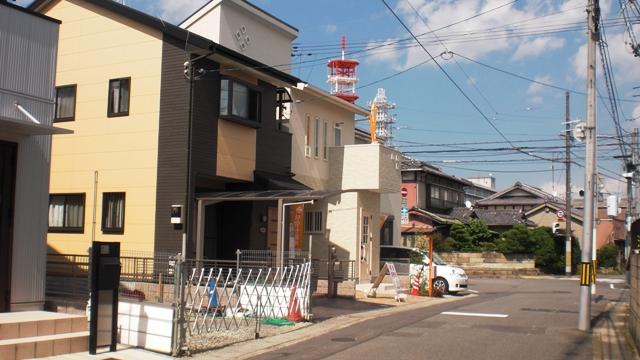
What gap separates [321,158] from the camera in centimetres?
2644

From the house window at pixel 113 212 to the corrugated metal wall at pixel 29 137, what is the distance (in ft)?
20.4

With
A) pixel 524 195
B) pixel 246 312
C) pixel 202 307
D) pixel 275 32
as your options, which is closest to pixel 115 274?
pixel 202 307

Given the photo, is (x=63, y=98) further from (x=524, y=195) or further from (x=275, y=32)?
(x=524, y=195)

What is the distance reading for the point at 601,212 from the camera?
6744cm

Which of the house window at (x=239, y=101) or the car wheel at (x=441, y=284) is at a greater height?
the house window at (x=239, y=101)

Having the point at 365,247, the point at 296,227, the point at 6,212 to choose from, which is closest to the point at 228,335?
the point at 6,212

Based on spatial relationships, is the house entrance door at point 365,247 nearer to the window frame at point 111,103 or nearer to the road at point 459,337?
the road at point 459,337

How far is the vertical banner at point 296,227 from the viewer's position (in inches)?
891

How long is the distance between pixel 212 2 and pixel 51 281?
12553mm

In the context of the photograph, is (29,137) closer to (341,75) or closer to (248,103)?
(248,103)

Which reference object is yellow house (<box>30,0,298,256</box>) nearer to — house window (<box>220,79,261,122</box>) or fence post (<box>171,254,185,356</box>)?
house window (<box>220,79,261,122</box>)

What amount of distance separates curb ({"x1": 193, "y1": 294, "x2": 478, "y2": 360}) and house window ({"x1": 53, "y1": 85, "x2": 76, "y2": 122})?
10.8 metres

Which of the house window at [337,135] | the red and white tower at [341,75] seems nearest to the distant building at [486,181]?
the red and white tower at [341,75]

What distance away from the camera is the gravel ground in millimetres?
11648
